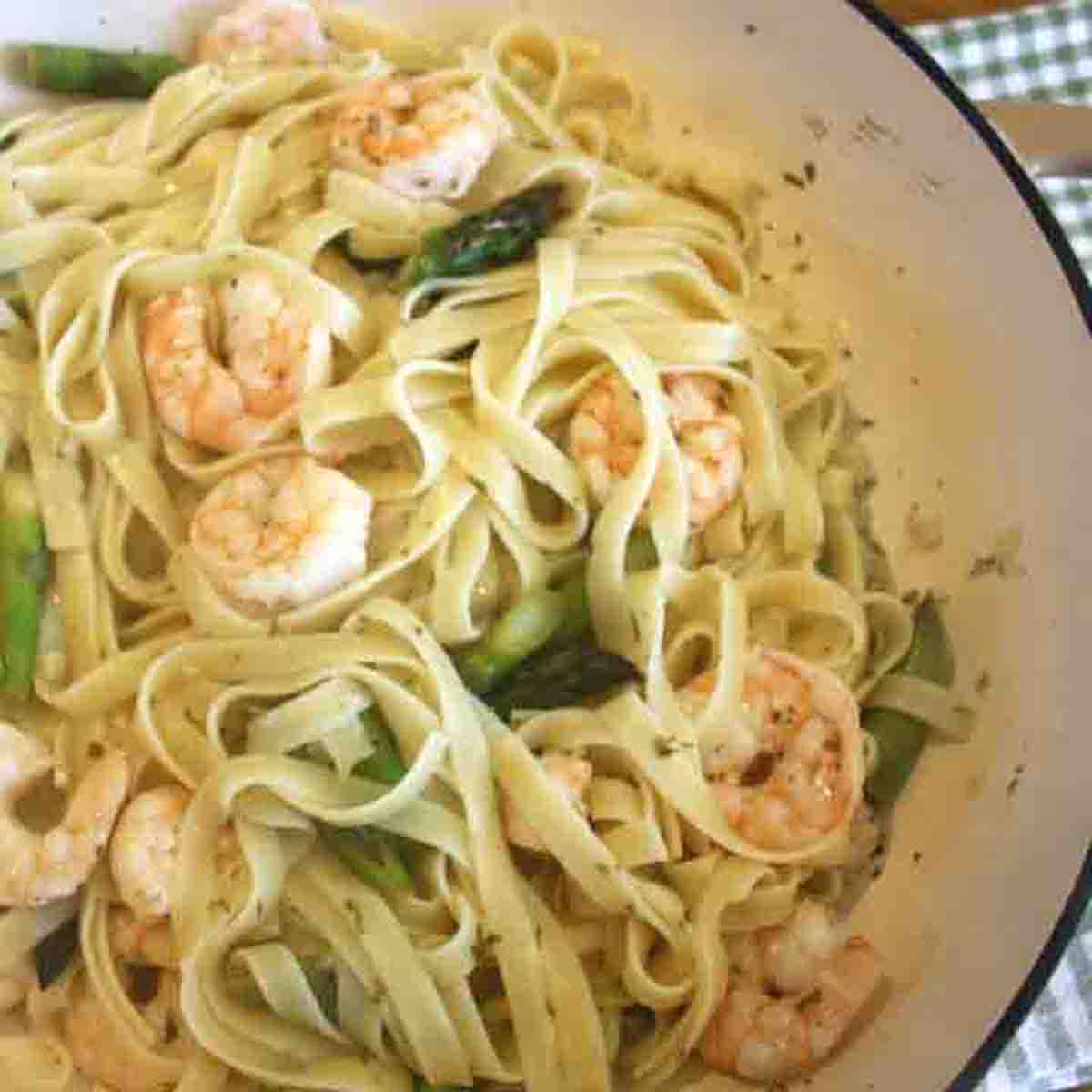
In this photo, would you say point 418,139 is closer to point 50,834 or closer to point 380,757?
point 380,757

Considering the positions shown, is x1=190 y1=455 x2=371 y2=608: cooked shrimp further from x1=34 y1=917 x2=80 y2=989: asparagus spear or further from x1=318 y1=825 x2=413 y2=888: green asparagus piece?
x1=34 y1=917 x2=80 y2=989: asparagus spear

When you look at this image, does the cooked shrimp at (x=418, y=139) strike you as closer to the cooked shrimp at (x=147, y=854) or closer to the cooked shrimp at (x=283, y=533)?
the cooked shrimp at (x=283, y=533)

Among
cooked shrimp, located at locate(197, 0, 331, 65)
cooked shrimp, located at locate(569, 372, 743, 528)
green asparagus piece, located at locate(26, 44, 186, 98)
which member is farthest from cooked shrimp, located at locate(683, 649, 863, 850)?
green asparagus piece, located at locate(26, 44, 186, 98)


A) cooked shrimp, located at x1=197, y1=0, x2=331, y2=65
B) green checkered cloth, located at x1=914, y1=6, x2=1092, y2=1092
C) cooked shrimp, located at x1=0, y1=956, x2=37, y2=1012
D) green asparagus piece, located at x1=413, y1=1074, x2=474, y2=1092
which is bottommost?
cooked shrimp, located at x1=0, y1=956, x2=37, y2=1012

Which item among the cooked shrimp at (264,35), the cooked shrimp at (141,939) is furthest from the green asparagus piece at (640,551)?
the cooked shrimp at (264,35)

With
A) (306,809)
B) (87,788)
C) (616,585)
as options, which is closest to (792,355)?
(616,585)

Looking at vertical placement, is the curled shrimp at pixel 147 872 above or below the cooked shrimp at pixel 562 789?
below
